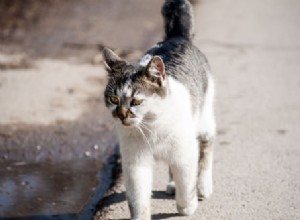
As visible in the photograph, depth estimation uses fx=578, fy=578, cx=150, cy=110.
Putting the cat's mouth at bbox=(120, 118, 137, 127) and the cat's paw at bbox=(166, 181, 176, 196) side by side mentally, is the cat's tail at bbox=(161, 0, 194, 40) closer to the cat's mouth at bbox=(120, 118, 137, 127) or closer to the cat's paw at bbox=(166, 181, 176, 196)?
the cat's paw at bbox=(166, 181, 176, 196)

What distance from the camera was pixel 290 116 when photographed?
6.28 metres

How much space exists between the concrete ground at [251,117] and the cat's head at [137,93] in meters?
0.99

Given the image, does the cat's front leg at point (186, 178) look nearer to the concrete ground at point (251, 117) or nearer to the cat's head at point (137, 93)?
the concrete ground at point (251, 117)

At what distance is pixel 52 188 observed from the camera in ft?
17.1

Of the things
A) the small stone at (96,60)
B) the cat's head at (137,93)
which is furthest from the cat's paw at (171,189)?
the small stone at (96,60)

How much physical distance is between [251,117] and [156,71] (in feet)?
9.09

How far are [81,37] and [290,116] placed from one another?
4.27 m

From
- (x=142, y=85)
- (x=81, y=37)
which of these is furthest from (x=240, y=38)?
(x=142, y=85)

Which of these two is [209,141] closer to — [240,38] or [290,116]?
[290,116]

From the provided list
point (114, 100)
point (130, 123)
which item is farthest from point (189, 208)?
point (114, 100)

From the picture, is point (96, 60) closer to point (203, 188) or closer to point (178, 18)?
point (178, 18)

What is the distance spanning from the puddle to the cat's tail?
1477 mm

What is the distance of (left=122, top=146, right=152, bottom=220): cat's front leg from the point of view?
12.8 ft

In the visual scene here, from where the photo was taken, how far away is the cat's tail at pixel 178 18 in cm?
500
